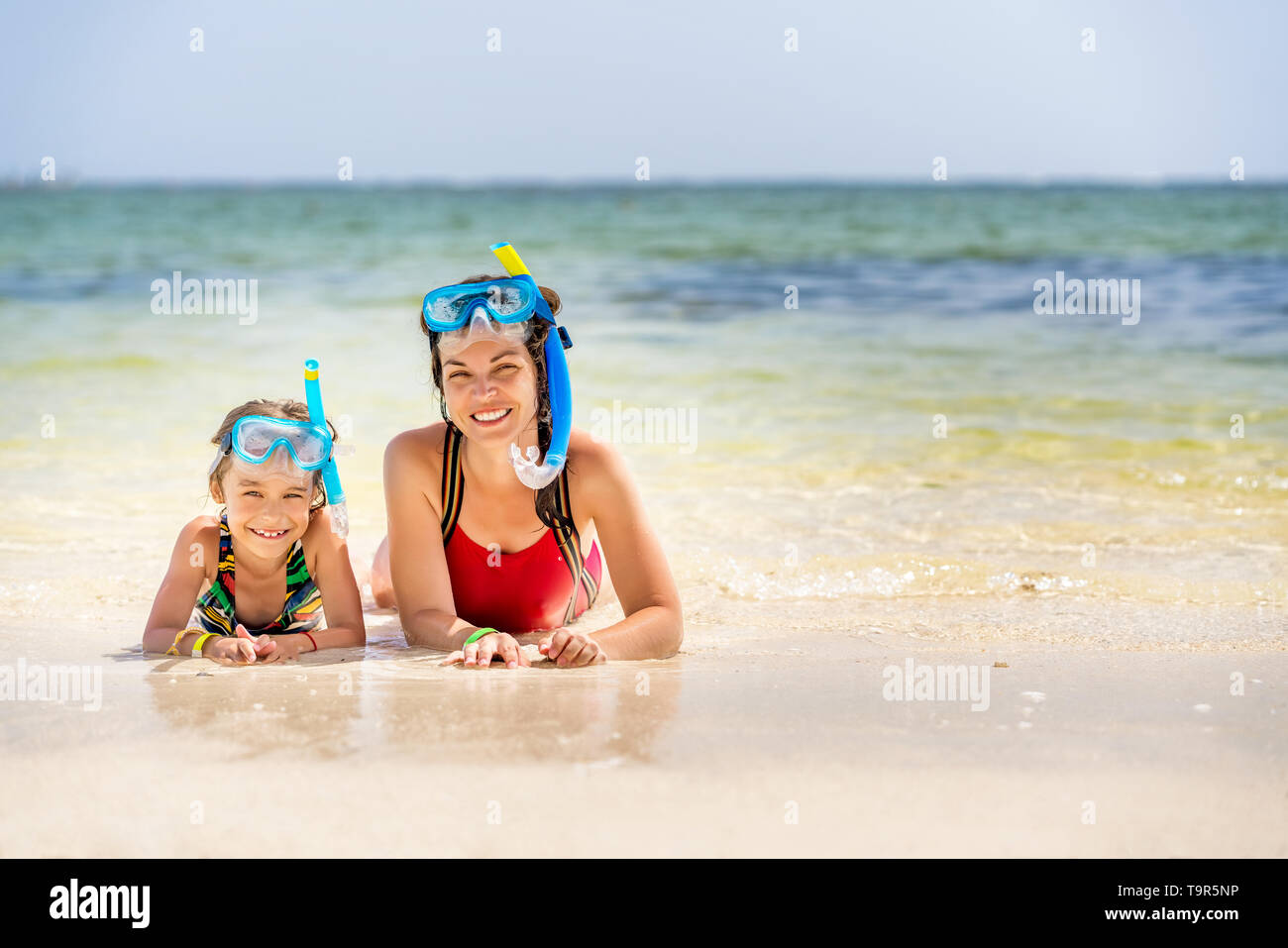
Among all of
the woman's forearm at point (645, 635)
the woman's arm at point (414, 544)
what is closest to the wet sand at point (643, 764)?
the woman's forearm at point (645, 635)

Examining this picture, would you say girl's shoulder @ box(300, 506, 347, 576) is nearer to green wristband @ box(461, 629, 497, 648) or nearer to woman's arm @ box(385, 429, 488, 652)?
woman's arm @ box(385, 429, 488, 652)

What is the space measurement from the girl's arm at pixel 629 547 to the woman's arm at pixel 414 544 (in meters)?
0.46

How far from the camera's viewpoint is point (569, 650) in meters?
3.11

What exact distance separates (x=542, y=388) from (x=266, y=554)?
3.12 feet

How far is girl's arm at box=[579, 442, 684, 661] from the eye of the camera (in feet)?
11.2

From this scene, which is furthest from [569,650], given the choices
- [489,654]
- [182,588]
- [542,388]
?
[182,588]

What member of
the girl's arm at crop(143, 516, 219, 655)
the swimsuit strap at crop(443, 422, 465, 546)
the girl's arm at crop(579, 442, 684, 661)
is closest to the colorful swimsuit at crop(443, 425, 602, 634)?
the swimsuit strap at crop(443, 422, 465, 546)

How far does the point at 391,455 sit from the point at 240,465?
0.43 meters

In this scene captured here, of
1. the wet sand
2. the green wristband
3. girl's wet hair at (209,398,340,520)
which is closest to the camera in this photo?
the wet sand

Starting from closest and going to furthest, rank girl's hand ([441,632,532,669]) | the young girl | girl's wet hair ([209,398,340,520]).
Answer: girl's hand ([441,632,532,669]), the young girl, girl's wet hair ([209,398,340,520])

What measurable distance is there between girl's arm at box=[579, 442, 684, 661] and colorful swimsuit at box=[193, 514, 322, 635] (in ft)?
3.05

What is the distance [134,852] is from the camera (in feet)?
6.81

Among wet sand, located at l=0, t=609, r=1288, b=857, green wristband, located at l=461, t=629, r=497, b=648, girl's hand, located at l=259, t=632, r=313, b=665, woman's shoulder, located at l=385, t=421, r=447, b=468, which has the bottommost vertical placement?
wet sand, located at l=0, t=609, r=1288, b=857

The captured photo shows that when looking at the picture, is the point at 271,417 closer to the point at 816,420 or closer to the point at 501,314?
the point at 501,314
